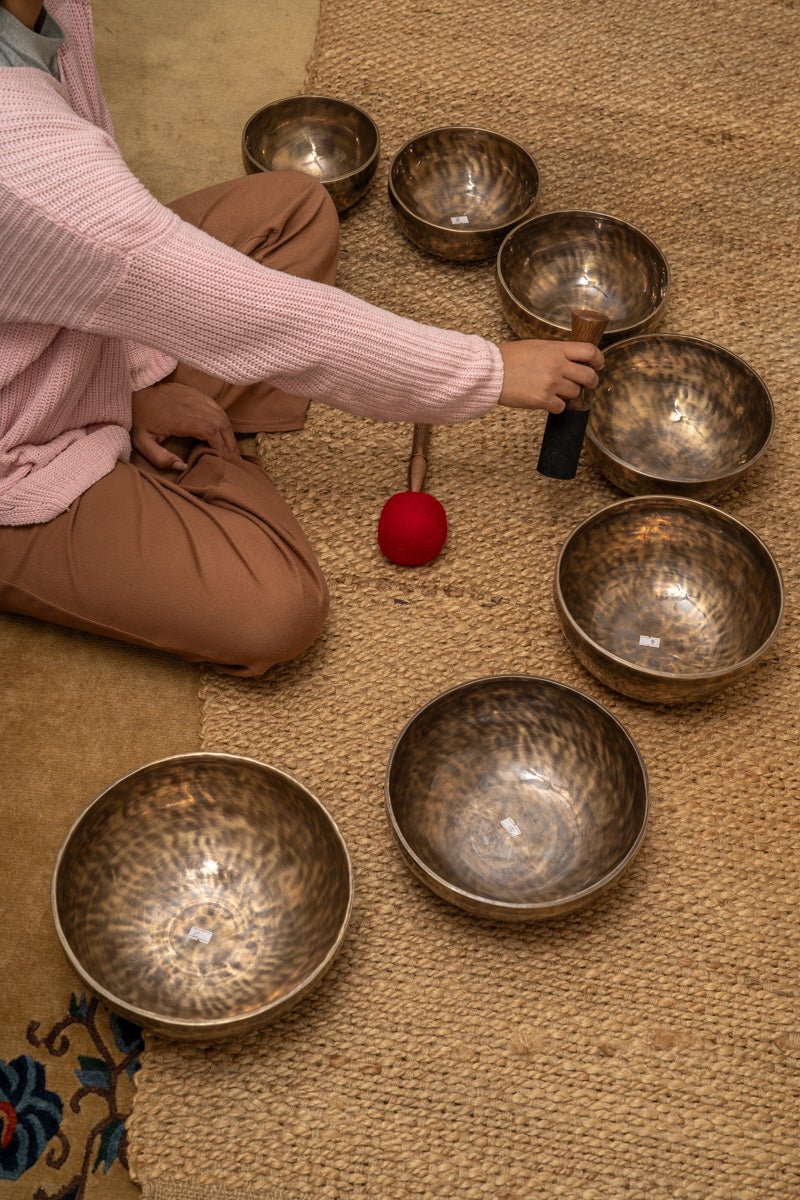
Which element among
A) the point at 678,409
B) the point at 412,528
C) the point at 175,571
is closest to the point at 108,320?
the point at 175,571

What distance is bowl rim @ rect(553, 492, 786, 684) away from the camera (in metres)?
1.15

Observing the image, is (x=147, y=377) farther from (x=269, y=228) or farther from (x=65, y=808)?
(x=65, y=808)

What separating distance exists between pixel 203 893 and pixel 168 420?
1.89ft

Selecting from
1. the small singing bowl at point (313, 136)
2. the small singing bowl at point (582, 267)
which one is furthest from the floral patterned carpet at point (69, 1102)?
the small singing bowl at point (313, 136)

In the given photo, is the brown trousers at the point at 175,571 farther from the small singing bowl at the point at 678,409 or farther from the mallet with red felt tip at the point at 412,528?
the small singing bowl at the point at 678,409

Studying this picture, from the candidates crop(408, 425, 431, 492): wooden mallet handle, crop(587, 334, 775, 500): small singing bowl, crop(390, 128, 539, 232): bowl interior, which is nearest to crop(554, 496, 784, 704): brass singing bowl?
crop(587, 334, 775, 500): small singing bowl

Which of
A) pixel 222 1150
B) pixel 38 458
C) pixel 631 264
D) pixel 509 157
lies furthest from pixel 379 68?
pixel 222 1150

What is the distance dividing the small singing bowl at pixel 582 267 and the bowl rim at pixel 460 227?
0.04 metres

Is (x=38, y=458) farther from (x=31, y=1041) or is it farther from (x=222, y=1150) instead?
(x=222, y=1150)

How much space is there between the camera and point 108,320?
105cm

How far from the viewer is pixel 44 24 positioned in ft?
3.56

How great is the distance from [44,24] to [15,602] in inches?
23.2

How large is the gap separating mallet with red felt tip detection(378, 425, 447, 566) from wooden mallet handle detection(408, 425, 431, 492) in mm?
23

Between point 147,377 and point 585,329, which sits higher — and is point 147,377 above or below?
below
